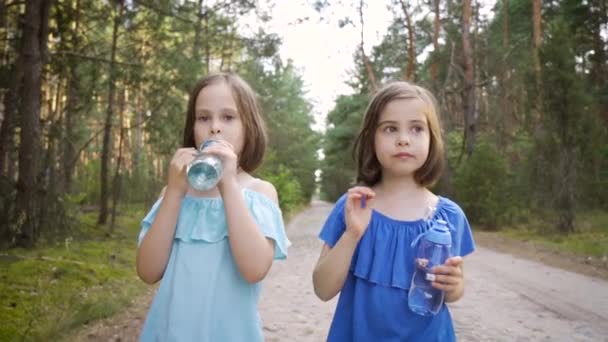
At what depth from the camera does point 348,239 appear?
187cm

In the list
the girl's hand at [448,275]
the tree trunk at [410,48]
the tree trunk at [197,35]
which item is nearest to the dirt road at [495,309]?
the girl's hand at [448,275]

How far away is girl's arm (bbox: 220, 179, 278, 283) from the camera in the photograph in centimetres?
179

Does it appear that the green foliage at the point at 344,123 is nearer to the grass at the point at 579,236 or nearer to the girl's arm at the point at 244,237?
the grass at the point at 579,236

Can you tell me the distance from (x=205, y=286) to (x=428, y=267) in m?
0.75

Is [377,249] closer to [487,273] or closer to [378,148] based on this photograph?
[378,148]

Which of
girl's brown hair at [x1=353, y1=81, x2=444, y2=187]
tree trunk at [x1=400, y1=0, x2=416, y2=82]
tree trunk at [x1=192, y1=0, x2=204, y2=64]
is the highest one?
tree trunk at [x1=400, y1=0, x2=416, y2=82]

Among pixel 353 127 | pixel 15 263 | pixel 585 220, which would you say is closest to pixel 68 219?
pixel 15 263

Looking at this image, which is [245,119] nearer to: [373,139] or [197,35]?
[373,139]

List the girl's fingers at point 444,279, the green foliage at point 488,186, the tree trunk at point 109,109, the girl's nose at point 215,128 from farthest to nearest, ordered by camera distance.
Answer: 1. the green foliage at point 488,186
2. the tree trunk at point 109,109
3. the girl's nose at point 215,128
4. the girl's fingers at point 444,279

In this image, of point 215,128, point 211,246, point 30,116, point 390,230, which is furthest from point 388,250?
point 30,116

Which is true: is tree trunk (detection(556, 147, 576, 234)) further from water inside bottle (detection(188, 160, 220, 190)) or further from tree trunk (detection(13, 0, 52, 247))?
water inside bottle (detection(188, 160, 220, 190))

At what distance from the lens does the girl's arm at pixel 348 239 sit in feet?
6.08

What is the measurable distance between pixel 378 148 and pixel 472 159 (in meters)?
17.0

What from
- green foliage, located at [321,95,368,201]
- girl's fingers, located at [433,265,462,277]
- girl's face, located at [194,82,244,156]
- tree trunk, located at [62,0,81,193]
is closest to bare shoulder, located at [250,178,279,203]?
girl's face, located at [194,82,244,156]
